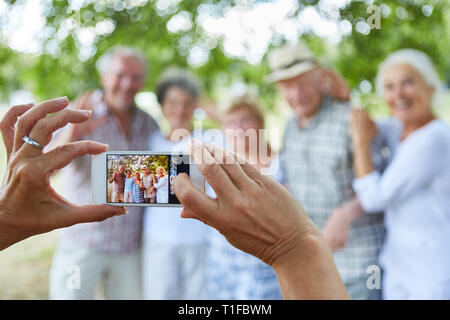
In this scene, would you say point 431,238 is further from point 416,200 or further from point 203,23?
point 203,23

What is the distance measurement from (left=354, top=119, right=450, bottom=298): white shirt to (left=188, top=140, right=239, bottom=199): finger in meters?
0.84

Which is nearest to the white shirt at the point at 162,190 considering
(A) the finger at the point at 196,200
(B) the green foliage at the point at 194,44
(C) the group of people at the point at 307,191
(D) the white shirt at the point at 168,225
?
(A) the finger at the point at 196,200

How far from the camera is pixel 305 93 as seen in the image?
1.24 meters

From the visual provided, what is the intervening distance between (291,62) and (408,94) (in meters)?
0.38

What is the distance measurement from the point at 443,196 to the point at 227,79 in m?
0.82

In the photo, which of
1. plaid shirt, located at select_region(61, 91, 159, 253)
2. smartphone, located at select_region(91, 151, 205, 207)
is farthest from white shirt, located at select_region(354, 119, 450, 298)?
smartphone, located at select_region(91, 151, 205, 207)

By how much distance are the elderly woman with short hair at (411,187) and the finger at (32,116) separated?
920 millimetres

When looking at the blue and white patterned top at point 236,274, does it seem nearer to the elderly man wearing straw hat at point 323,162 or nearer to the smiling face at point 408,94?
the elderly man wearing straw hat at point 323,162

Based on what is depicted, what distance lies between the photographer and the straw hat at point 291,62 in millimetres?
1233

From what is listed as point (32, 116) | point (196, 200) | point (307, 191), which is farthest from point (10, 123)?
point (307, 191)

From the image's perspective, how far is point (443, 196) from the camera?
112 cm

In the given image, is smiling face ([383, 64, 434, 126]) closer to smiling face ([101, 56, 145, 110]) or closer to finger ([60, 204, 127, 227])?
smiling face ([101, 56, 145, 110])

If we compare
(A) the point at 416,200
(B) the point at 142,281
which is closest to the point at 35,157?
(B) the point at 142,281
